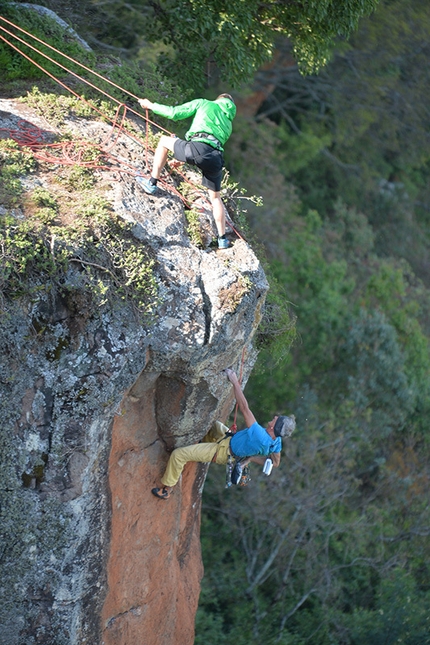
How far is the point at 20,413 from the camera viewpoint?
6.18 meters

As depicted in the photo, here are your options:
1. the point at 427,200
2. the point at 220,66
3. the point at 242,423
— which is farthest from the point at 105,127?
the point at 427,200

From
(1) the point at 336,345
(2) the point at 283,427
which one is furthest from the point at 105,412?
(1) the point at 336,345

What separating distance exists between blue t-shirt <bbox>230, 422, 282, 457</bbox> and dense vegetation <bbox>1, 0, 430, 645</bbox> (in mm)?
1812

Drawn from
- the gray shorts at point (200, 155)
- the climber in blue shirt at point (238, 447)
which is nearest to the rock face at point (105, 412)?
the climber in blue shirt at point (238, 447)

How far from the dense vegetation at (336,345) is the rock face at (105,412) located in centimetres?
212

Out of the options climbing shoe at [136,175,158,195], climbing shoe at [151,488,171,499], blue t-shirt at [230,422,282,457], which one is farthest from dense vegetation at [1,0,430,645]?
climbing shoe at [136,175,158,195]

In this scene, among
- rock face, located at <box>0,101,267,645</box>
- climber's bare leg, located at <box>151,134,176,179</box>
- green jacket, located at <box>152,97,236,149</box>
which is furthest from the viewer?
climber's bare leg, located at <box>151,134,176,179</box>

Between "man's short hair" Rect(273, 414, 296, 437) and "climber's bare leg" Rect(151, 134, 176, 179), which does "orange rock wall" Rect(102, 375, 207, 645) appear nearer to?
"man's short hair" Rect(273, 414, 296, 437)

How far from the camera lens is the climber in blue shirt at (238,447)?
7.18 metres

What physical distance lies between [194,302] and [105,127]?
2.38 metres

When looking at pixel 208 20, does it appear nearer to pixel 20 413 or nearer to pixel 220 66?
pixel 220 66

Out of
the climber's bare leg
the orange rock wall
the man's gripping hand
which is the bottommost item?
the orange rock wall

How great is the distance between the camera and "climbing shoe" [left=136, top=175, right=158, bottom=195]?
6992mm

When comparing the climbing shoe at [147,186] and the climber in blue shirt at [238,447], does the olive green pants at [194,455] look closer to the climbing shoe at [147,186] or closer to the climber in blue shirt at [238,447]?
the climber in blue shirt at [238,447]
